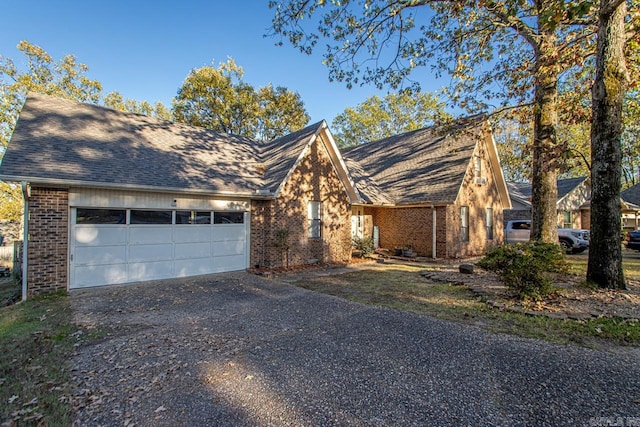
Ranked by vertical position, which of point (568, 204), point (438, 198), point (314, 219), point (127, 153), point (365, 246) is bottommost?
point (365, 246)

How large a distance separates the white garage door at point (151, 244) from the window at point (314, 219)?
8.92 ft

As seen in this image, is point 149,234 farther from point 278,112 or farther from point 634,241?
point 634,241

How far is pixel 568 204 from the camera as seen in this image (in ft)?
78.6

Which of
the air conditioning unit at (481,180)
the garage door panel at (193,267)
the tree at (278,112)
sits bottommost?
the garage door panel at (193,267)

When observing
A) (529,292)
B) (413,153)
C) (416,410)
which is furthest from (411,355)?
(413,153)

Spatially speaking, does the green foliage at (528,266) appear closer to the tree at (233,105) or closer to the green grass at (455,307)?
the green grass at (455,307)

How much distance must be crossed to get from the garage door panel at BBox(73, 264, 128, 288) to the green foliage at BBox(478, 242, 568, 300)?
997 centimetres

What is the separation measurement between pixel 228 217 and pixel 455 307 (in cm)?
795

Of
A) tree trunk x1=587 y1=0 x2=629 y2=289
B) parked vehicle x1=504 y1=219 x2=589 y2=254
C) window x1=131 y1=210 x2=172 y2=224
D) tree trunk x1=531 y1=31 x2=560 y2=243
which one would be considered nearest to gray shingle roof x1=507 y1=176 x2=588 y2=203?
parked vehicle x1=504 y1=219 x2=589 y2=254

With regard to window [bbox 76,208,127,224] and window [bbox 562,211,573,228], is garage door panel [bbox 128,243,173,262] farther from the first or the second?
window [bbox 562,211,573,228]

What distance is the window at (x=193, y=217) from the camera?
33.5ft

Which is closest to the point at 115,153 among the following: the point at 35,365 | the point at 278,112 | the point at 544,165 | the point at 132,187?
the point at 132,187

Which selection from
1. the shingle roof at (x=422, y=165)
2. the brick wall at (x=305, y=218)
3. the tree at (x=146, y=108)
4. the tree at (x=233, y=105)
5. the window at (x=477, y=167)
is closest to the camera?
the brick wall at (x=305, y=218)

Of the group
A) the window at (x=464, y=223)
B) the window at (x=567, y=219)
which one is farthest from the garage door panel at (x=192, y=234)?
the window at (x=567, y=219)
